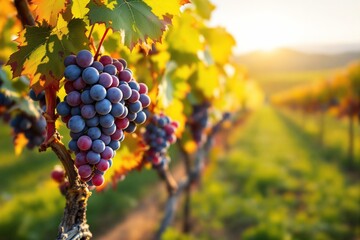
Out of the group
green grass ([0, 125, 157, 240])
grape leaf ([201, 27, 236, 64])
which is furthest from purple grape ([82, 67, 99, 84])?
green grass ([0, 125, 157, 240])

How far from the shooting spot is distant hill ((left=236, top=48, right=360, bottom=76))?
131125 millimetres

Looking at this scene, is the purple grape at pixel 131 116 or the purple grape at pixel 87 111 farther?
the purple grape at pixel 131 116

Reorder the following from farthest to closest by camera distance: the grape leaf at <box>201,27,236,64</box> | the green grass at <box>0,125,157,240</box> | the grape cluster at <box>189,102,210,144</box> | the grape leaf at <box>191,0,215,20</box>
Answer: the green grass at <box>0,125,157,240</box>, the grape cluster at <box>189,102,210,144</box>, the grape leaf at <box>201,27,236,64</box>, the grape leaf at <box>191,0,215,20</box>

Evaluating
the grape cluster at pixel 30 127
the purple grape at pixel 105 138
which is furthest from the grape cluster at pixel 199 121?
the purple grape at pixel 105 138

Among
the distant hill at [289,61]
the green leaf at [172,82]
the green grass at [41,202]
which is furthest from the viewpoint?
the distant hill at [289,61]

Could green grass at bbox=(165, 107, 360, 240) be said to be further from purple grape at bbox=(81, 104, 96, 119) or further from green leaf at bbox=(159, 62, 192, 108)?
purple grape at bbox=(81, 104, 96, 119)

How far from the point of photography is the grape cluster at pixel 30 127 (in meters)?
2.37

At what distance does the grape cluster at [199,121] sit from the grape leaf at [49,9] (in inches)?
138

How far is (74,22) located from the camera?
130 cm

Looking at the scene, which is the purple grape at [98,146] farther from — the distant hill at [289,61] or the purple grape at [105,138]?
the distant hill at [289,61]

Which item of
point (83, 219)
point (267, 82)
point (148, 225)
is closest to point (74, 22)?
point (83, 219)

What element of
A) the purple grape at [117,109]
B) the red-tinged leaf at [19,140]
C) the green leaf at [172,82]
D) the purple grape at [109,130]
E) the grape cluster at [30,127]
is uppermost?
the green leaf at [172,82]

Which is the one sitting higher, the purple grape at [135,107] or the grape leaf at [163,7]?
the grape leaf at [163,7]

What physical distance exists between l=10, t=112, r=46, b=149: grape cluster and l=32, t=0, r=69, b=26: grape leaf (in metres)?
1.24
